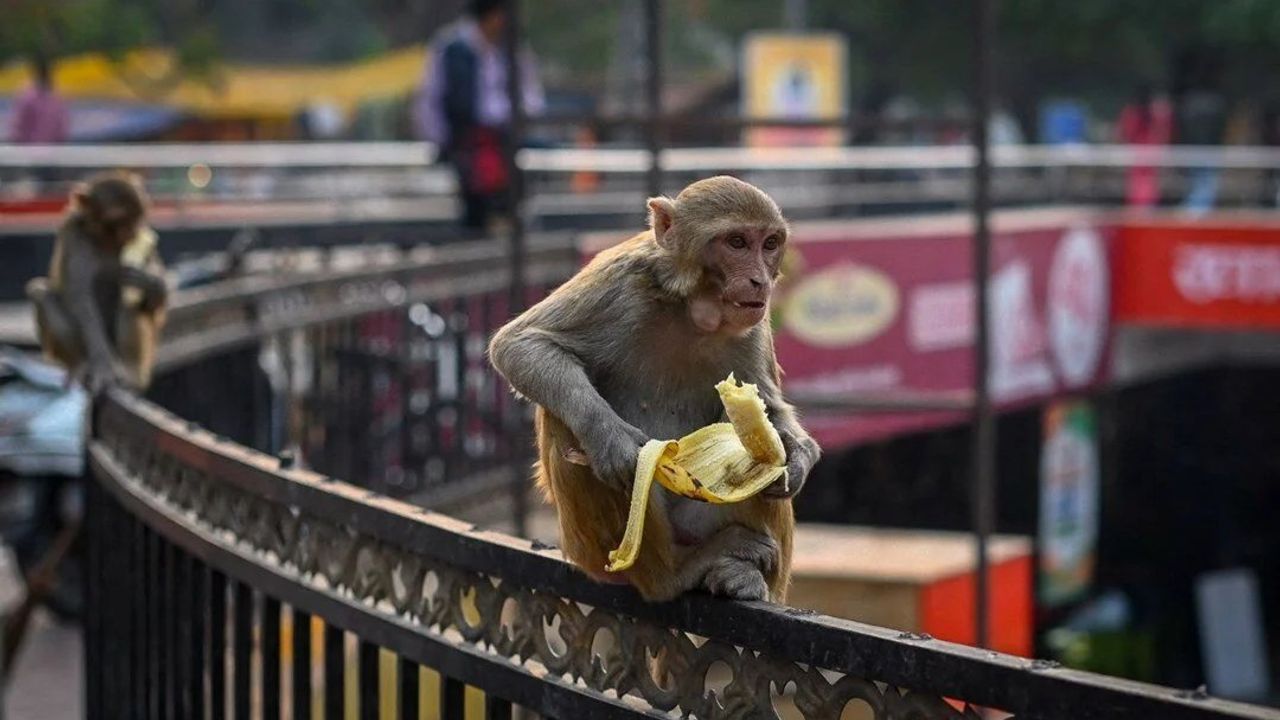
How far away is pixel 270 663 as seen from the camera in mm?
3688

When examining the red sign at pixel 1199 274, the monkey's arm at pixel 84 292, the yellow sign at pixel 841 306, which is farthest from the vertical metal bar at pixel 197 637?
the red sign at pixel 1199 274

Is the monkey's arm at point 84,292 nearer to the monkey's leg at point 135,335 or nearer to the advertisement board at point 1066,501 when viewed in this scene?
the monkey's leg at point 135,335

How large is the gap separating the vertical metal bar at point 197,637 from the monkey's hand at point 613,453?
119 cm

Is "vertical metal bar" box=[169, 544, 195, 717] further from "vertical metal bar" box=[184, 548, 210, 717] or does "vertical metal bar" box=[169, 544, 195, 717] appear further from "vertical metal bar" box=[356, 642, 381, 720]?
"vertical metal bar" box=[356, 642, 381, 720]

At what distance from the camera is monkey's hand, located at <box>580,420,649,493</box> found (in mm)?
3057

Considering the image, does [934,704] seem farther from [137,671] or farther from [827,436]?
[827,436]

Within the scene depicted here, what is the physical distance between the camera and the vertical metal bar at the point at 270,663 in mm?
3684

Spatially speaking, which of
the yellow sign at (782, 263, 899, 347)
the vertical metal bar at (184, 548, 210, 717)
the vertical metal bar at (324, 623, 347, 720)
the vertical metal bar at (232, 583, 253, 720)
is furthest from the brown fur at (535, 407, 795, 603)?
the yellow sign at (782, 263, 899, 347)

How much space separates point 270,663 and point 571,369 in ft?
2.94

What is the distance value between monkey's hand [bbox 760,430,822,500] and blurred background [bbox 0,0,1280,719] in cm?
394

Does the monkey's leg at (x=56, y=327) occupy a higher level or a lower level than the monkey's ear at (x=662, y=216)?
lower

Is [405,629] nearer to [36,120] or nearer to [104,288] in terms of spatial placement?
[104,288]

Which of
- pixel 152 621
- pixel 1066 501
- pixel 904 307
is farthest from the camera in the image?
pixel 1066 501

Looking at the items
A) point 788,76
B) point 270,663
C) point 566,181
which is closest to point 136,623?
point 270,663
